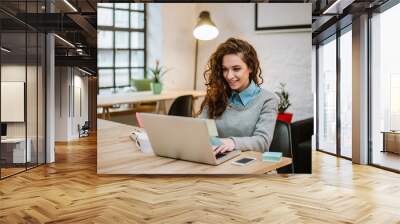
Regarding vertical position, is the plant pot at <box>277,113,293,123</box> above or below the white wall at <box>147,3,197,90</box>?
below

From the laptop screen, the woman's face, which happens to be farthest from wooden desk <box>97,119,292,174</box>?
the laptop screen

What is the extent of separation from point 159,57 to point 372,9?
3.68 m

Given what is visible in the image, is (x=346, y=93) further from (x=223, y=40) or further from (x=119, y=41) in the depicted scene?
(x=119, y=41)

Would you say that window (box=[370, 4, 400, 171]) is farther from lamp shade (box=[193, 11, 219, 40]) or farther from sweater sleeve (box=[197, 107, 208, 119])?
sweater sleeve (box=[197, 107, 208, 119])

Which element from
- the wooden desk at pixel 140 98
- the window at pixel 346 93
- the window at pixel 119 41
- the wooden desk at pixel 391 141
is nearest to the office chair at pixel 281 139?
the wooden desk at pixel 140 98

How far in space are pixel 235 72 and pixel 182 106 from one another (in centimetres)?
83

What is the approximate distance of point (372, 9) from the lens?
6.50m

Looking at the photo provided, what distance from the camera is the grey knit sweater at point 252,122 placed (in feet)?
16.5

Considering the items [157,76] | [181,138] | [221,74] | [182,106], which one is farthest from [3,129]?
[221,74]

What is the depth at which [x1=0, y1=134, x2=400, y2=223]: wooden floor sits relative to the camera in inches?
137

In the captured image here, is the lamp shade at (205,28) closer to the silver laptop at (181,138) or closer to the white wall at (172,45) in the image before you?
the white wall at (172,45)

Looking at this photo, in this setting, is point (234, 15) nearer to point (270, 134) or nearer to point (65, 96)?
point (270, 134)

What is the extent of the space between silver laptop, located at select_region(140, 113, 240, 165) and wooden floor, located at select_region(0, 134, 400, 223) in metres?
0.38

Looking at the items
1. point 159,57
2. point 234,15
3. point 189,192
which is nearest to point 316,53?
point 234,15
